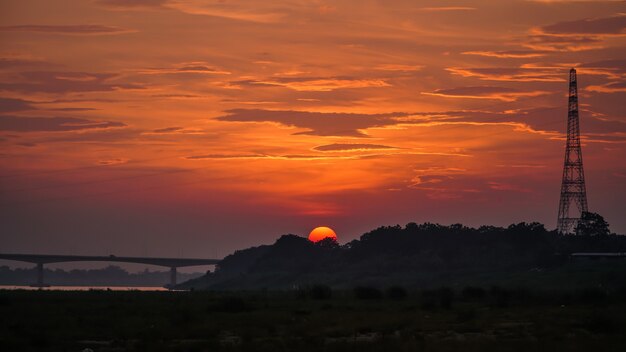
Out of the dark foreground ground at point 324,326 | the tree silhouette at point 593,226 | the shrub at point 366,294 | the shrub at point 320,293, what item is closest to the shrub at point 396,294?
the shrub at point 366,294

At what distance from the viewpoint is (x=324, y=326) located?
155 ft

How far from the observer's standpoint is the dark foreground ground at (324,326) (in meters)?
37.7

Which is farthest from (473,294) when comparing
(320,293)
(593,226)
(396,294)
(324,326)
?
(593,226)

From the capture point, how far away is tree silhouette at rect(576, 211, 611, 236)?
6324 inches

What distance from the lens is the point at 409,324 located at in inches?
1877

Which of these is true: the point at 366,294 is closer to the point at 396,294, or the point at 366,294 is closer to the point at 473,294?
the point at 396,294

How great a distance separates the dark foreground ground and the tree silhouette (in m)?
97.6

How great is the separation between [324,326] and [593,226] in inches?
4942

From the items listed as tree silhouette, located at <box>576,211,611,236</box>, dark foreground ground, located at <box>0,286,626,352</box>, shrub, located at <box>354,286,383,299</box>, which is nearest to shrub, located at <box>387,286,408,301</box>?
shrub, located at <box>354,286,383,299</box>

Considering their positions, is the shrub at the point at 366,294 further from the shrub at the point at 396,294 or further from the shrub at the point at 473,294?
the shrub at the point at 473,294

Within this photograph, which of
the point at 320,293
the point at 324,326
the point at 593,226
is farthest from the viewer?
the point at 593,226

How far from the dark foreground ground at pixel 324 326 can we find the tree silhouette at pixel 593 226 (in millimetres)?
97604

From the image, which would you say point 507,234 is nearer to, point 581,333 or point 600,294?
point 600,294

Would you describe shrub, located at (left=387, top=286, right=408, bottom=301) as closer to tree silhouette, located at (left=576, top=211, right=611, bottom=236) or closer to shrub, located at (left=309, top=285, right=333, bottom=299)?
shrub, located at (left=309, top=285, right=333, bottom=299)
